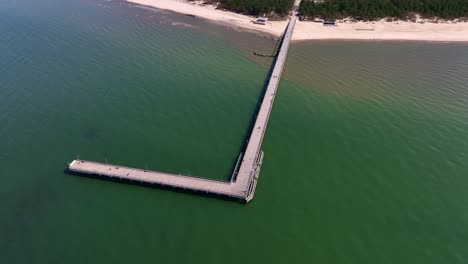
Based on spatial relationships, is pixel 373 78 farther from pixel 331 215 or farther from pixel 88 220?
pixel 88 220

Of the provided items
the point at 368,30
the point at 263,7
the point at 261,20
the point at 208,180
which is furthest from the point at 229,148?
the point at 368,30

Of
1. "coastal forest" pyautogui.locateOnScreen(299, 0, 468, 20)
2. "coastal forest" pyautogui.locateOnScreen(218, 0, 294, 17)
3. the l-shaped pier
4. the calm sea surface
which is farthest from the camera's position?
"coastal forest" pyautogui.locateOnScreen(218, 0, 294, 17)

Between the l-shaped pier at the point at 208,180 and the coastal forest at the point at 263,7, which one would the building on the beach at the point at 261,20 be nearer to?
the coastal forest at the point at 263,7

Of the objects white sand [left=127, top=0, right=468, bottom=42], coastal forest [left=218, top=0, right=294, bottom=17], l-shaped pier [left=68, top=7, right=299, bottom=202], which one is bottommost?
l-shaped pier [left=68, top=7, right=299, bottom=202]

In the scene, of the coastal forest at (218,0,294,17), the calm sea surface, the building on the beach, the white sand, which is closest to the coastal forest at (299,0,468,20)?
the white sand

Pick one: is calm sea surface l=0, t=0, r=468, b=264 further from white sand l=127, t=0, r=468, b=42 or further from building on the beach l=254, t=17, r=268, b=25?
building on the beach l=254, t=17, r=268, b=25

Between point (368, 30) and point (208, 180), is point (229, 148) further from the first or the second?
point (368, 30)

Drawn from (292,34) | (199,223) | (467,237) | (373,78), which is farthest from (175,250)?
(292,34)
